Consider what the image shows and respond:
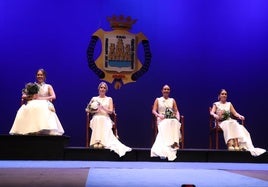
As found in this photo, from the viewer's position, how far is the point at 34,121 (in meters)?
6.80

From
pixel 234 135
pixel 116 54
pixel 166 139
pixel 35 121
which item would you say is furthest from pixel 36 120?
pixel 234 135

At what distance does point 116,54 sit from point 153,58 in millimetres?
709

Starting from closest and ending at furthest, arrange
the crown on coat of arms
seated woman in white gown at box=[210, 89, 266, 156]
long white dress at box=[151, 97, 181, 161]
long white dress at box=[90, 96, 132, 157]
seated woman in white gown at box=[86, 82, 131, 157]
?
long white dress at box=[151, 97, 181, 161], seated woman in white gown at box=[86, 82, 131, 157], long white dress at box=[90, 96, 132, 157], seated woman in white gown at box=[210, 89, 266, 156], the crown on coat of arms

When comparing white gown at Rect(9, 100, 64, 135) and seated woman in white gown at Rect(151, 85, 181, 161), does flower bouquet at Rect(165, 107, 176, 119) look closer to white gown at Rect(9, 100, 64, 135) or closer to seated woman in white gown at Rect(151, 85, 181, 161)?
seated woman in white gown at Rect(151, 85, 181, 161)

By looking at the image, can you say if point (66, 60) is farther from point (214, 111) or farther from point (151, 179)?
point (151, 179)

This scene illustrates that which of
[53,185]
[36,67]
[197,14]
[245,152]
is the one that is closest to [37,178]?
[53,185]

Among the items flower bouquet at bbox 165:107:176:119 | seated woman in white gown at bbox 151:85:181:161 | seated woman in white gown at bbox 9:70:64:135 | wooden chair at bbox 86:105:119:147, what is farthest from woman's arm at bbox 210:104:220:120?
seated woman in white gown at bbox 9:70:64:135

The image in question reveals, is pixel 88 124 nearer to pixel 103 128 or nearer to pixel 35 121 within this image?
pixel 103 128

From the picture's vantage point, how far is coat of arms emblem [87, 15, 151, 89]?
8.45m

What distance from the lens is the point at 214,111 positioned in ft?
26.0

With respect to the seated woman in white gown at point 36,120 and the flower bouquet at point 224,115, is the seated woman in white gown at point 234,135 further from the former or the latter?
the seated woman in white gown at point 36,120

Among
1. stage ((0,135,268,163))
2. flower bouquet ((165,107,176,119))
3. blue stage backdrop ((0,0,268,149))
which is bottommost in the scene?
stage ((0,135,268,163))

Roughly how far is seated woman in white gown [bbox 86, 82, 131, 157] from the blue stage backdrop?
0.88 meters

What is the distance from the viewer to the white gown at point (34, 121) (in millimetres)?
6773
